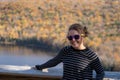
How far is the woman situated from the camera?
185 cm

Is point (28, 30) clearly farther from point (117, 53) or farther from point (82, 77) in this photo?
point (82, 77)

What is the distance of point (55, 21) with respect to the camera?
1173 cm

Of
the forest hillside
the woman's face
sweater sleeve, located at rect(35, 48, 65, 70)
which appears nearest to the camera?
the woman's face

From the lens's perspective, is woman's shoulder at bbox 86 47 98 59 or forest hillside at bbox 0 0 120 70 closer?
woman's shoulder at bbox 86 47 98 59

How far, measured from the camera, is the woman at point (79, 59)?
1848 millimetres

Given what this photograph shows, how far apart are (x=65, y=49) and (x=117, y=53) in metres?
7.64

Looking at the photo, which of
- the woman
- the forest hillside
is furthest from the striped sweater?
the forest hillside

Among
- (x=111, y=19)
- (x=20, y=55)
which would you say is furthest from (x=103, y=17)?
(x=20, y=55)

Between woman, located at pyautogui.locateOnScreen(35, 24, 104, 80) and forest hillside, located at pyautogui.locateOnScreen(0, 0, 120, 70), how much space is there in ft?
21.5

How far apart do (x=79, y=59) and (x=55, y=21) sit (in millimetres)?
9888

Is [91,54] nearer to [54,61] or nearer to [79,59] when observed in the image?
[79,59]

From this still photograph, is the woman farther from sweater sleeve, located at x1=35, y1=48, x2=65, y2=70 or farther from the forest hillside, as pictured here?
the forest hillside

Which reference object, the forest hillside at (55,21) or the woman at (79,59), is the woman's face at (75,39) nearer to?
the woman at (79,59)

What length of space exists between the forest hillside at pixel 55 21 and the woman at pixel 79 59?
6555 millimetres
